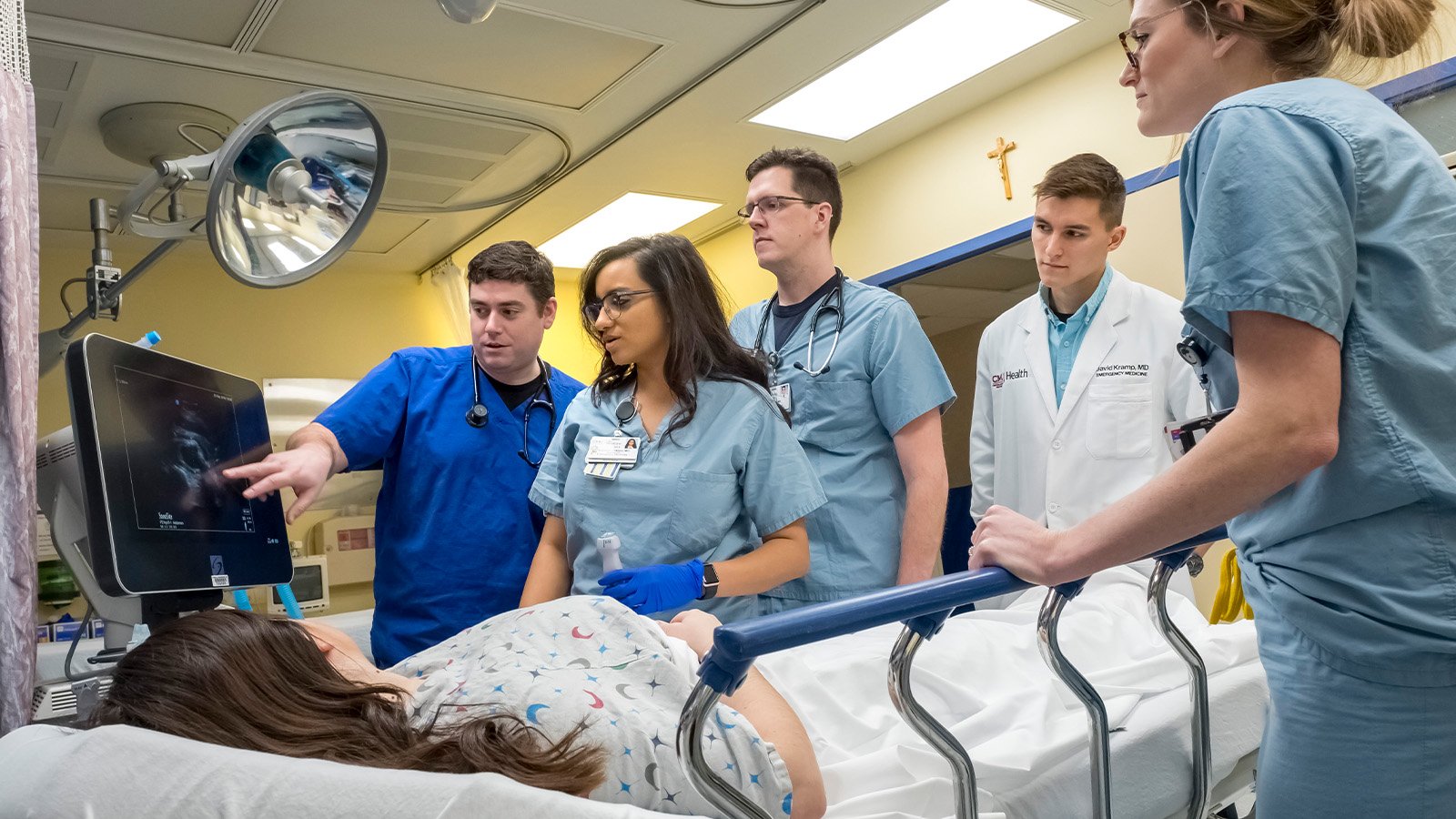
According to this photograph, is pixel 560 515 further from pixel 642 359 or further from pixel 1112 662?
pixel 1112 662

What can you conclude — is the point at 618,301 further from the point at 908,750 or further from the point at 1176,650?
the point at 1176,650

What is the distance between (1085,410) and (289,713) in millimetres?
2208

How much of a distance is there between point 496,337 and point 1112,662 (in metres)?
1.46

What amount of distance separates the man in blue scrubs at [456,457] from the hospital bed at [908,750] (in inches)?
34.3

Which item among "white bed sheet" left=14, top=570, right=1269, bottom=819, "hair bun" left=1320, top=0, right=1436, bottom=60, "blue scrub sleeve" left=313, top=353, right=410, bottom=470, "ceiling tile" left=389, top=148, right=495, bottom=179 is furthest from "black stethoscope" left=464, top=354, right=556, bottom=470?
"ceiling tile" left=389, top=148, right=495, bottom=179

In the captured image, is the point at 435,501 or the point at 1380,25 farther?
the point at 435,501

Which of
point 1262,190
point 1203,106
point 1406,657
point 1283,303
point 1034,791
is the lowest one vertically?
point 1034,791

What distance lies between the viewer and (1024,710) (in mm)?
1466

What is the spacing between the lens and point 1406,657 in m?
0.84

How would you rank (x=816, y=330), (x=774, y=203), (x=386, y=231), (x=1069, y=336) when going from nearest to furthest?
1. (x=816, y=330)
2. (x=774, y=203)
3. (x=1069, y=336)
4. (x=386, y=231)

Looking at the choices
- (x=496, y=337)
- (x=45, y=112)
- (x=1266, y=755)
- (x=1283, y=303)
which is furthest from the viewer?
(x=45, y=112)

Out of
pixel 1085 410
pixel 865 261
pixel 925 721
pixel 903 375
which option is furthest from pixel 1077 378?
pixel 865 261

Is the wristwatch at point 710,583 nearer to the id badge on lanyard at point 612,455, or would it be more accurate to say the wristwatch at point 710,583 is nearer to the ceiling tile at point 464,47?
the id badge on lanyard at point 612,455

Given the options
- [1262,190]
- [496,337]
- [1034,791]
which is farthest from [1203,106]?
[496,337]
